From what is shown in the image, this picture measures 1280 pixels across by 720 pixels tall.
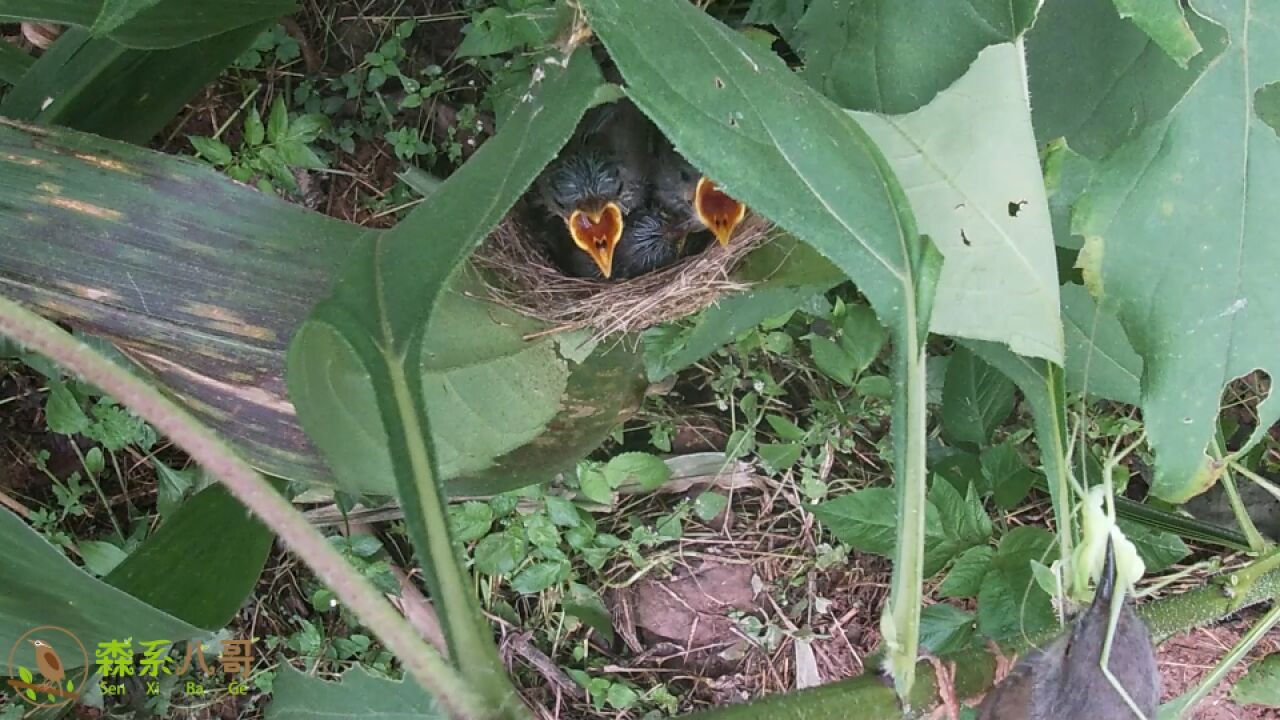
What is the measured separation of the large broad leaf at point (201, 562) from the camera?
1.20 meters

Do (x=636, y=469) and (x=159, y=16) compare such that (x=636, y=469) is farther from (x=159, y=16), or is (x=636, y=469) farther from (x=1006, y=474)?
(x=159, y=16)

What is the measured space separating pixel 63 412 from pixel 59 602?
661 mm

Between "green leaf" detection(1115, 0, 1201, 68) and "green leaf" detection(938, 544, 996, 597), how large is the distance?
70cm

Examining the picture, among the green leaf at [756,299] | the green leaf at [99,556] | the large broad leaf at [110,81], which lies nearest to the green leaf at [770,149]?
the green leaf at [756,299]

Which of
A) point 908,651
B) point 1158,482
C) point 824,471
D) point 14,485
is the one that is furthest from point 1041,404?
point 14,485

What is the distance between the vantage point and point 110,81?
1.23 m

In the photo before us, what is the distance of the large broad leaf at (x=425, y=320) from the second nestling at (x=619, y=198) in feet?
2.24

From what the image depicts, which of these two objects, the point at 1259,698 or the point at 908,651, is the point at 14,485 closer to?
the point at 908,651

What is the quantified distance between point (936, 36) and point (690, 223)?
723 millimetres

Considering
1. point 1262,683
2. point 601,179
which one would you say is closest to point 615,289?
point 601,179

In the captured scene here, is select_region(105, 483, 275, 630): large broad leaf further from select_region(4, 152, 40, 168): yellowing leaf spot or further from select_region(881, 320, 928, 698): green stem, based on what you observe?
select_region(881, 320, 928, 698): green stem

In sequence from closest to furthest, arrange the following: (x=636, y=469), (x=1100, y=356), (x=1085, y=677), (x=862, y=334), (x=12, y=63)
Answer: (x=1085, y=677) → (x=1100, y=356) → (x=12, y=63) → (x=862, y=334) → (x=636, y=469)

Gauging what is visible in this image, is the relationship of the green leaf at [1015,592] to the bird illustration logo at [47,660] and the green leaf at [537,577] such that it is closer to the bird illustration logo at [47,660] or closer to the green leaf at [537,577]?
the green leaf at [537,577]

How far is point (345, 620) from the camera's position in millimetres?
1637
